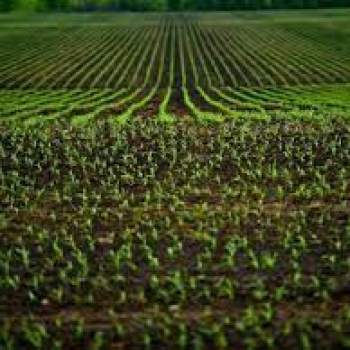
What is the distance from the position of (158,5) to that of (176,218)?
122547 mm

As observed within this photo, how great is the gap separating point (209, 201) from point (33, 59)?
39930 mm

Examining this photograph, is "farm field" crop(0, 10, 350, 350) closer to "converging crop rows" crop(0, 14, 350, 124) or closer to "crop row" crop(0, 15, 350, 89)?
"converging crop rows" crop(0, 14, 350, 124)

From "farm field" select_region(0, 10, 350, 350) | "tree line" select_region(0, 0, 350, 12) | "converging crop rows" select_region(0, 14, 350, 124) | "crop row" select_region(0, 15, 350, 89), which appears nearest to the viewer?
"farm field" select_region(0, 10, 350, 350)

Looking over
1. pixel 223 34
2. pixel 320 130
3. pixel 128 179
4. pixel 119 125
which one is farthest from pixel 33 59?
pixel 128 179

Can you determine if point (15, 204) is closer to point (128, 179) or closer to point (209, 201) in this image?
point (128, 179)

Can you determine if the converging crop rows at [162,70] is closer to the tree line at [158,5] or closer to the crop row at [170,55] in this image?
the crop row at [170,55]

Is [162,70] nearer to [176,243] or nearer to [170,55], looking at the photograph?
[170,55]

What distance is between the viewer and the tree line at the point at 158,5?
119125 millimetres

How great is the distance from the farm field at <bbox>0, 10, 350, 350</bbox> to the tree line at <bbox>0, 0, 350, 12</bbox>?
84100 millimetres

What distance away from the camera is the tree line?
391 ft

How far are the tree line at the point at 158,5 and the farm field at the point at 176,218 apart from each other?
8410 cm

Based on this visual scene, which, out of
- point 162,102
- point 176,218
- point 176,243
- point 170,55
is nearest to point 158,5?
point 170,55

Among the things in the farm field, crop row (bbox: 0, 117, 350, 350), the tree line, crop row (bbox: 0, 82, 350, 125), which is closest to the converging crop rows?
crop row (bbox: 0, 82, 350, 125)

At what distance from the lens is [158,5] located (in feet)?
441
